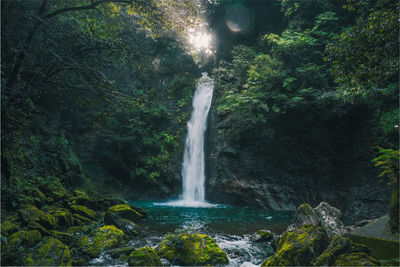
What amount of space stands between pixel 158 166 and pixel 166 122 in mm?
4736

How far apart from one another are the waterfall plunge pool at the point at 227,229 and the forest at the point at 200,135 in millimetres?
76

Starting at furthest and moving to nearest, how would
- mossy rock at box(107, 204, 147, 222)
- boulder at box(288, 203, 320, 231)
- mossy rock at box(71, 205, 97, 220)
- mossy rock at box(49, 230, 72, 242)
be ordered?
mossy rock at box(107, 204, 147, 222) → mossy rock at box(71, 205, 97, 220) → boulder at box(288, 203, 320, 231) → mossy rock at box(49, 230, 72, 242)

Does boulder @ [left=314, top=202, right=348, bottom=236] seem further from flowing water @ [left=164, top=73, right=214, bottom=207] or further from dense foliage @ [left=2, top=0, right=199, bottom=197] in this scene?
flowing water @ [left=164, top=73, right=214, bottom=207]

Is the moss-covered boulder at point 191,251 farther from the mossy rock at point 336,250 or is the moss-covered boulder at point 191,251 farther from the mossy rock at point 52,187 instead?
the mossy rock at point 52,187

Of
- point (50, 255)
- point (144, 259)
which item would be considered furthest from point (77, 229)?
point (144, 259)

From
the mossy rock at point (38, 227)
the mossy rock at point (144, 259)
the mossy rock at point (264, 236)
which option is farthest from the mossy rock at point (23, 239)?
the mossy rock at point (264, 236)

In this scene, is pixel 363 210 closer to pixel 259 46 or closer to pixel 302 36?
pixel 302 36

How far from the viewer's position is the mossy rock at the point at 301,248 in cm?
511

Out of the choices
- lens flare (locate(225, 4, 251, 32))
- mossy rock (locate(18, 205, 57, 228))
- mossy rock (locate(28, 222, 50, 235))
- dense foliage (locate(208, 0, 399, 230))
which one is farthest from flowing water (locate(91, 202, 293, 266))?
lens flare (locate(225, 4, 251, 32))

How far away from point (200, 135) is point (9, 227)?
51.1 ft

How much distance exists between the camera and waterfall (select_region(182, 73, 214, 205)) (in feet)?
60.5

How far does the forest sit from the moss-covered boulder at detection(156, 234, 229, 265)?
32 millimetres

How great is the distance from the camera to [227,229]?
9.30 metres

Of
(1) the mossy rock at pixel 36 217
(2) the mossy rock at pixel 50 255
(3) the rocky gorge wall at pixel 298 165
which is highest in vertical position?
(3) the rocky gorge wall at pixel 298 165
